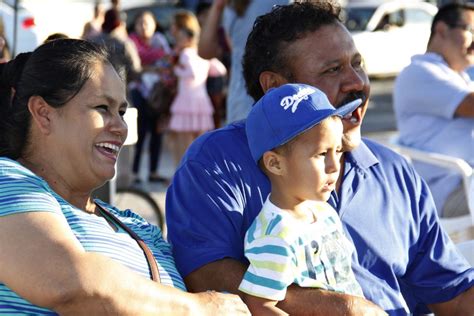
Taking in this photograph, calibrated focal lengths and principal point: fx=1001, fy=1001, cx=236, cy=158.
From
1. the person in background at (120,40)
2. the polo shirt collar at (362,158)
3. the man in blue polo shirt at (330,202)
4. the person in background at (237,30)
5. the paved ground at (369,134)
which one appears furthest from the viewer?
the paved ground at (369,134)

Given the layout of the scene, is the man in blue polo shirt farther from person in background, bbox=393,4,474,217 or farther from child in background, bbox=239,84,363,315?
person in background, bbox=393,4,474,217

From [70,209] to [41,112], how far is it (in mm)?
281

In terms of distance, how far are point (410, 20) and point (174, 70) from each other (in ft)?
36.5

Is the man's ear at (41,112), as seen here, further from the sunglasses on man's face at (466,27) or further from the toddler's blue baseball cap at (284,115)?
the sunglasses on man's face at (466,27)

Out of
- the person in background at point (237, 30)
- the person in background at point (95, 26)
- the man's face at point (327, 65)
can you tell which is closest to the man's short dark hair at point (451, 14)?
the person in background at point (237, 30)

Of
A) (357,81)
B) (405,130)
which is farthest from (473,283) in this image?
(405,130)

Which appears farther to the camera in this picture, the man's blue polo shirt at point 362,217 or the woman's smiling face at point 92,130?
the man's blue polo shirt at point 362,217

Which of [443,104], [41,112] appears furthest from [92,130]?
[443,104]

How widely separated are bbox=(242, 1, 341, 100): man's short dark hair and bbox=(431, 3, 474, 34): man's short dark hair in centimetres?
272

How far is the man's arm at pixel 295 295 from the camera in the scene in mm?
2697

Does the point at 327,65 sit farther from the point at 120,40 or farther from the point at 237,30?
the point at 120,40

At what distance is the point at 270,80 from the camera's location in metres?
3.28

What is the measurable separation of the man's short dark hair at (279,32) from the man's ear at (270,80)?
0.01 metres

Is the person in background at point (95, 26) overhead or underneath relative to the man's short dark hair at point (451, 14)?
underneath
